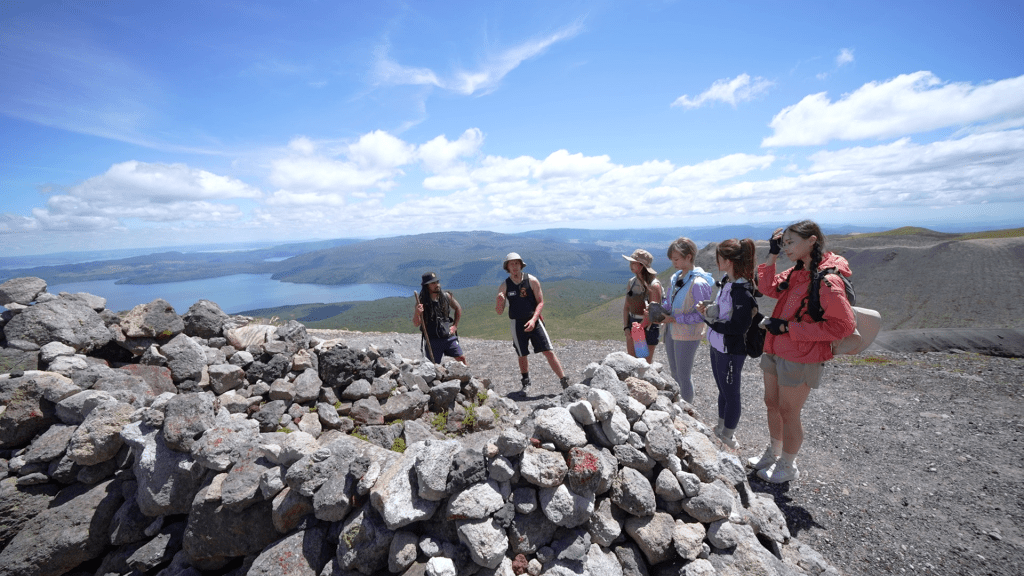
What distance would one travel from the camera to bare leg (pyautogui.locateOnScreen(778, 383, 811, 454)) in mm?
5668

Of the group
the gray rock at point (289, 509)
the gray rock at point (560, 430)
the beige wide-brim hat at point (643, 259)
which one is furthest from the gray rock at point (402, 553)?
the beige wide-brim hat at point (643, 259)

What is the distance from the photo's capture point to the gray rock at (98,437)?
17.4 feet

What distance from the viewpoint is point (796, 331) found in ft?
17.7

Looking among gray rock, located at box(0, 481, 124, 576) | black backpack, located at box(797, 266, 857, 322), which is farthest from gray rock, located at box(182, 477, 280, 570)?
black backpack, located at box(797, 266, 857, 322)

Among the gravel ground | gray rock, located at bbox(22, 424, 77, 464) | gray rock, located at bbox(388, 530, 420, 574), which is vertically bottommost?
the gravel ground

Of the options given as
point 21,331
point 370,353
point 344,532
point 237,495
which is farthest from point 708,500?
point 21,331

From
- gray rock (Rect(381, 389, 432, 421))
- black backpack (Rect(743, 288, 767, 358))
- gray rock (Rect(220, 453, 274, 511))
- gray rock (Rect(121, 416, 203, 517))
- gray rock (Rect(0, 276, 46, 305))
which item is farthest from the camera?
gray rock (Rect(0, 276, 46, 305))

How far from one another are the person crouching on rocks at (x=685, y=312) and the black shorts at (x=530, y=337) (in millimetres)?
3048

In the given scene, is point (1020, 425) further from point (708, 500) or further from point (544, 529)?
point (544, 529)

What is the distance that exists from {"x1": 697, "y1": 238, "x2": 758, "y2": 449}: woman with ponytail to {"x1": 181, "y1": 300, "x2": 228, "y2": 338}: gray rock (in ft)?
31.5

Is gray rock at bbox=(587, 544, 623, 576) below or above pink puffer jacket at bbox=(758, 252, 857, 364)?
below

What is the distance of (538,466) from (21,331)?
31.2ft

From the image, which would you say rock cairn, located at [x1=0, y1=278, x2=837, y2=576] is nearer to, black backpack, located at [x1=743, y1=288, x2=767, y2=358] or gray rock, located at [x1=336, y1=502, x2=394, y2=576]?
gray rock, located at [x1=336, y1=502, x2=394, y2=576]

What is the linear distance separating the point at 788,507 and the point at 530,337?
5.74 metres
